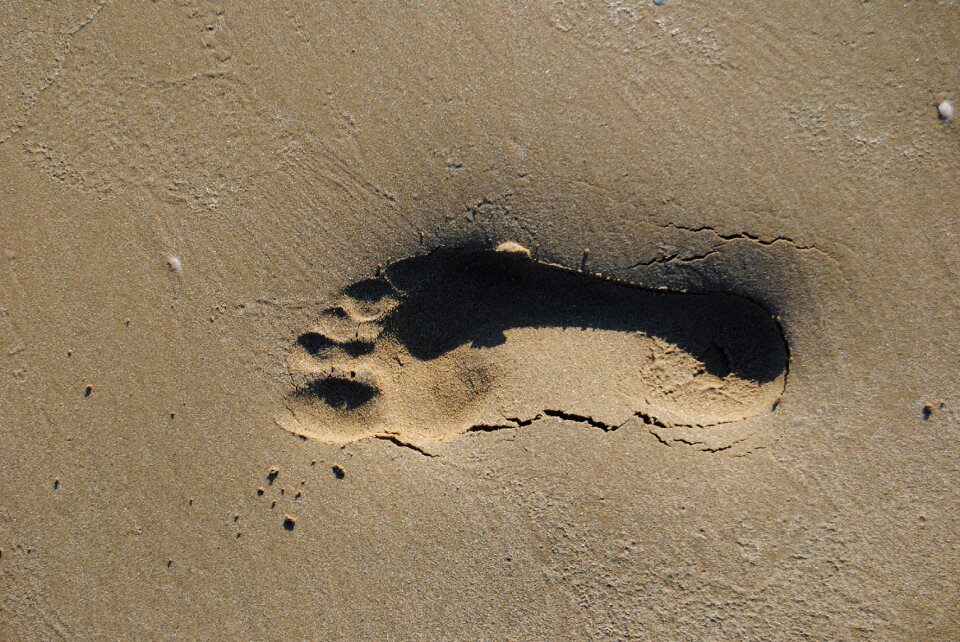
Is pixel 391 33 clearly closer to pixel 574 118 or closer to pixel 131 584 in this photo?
pixel 574 118

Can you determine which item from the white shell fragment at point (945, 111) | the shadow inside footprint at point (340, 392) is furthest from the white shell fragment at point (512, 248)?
the white shell fragment at point (945, 111)

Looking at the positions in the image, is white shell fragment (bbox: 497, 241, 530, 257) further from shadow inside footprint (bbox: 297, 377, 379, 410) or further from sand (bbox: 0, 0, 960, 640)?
shadow inside footprint (bbox: 297, 377, 379, 410)

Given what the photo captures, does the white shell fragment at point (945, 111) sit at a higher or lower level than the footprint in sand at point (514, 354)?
higher

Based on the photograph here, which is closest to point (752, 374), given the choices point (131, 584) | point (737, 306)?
point (737, 306)

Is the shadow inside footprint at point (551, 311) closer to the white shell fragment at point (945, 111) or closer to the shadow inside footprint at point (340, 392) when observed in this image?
the shadow inside footprint at point (340, 392)

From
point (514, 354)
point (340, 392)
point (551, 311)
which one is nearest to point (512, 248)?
point (551, 311)

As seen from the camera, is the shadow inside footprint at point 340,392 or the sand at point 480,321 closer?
the sand at point 480,321
